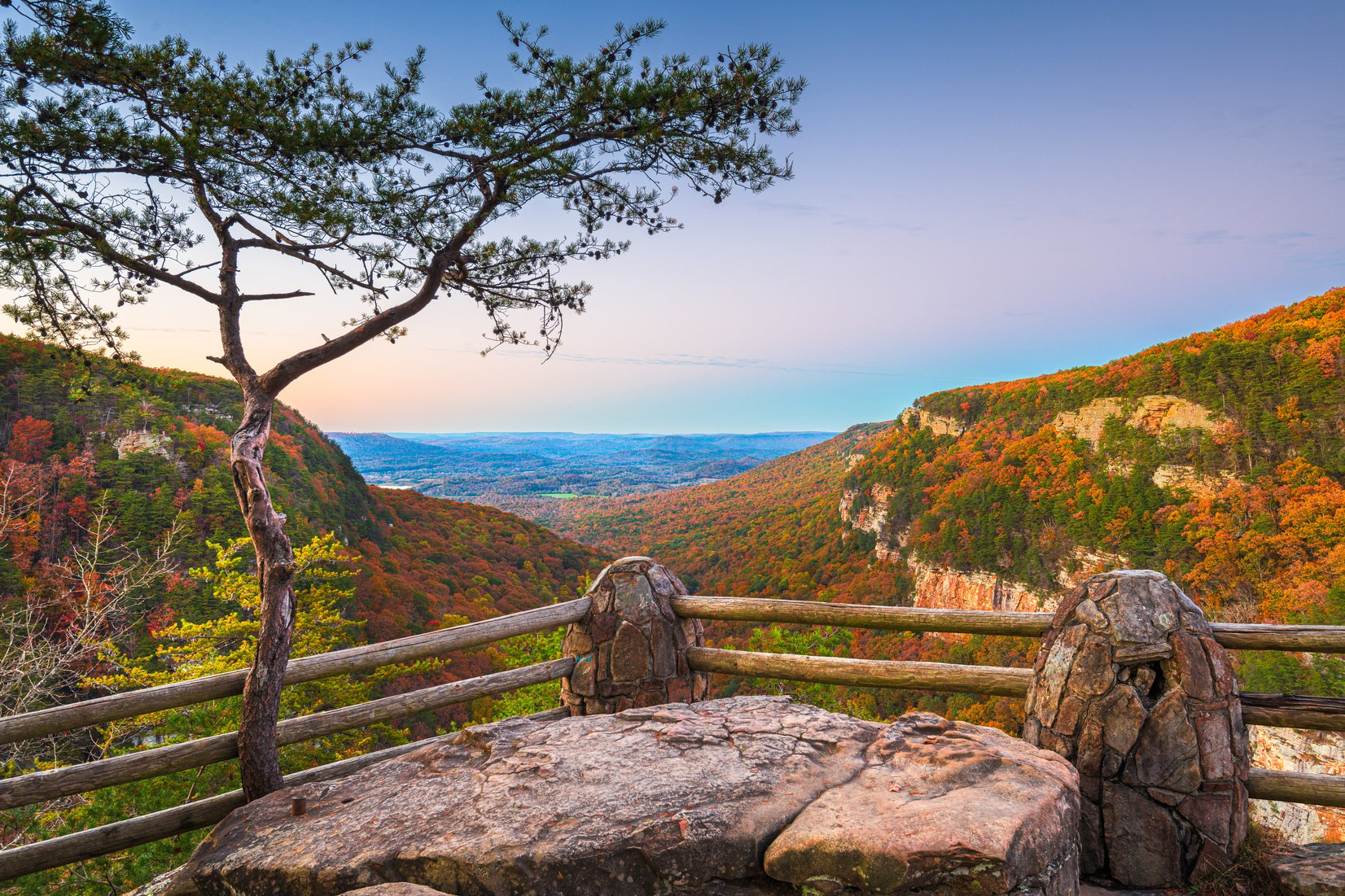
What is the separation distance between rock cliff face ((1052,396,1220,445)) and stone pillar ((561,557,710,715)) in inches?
1902

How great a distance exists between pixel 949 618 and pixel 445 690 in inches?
119

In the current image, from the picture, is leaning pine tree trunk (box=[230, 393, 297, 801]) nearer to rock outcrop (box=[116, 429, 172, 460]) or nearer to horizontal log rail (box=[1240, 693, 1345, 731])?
horizontal log rail (box=[1240, 693, 1345, 731])

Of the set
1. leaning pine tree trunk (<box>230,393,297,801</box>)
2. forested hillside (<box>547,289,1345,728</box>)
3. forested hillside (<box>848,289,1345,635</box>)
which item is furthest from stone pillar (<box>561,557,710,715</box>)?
forested hillside (<box>848,289,1345,635</box>)

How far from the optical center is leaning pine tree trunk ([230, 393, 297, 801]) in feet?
10.3

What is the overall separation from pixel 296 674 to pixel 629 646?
1869 millimetres

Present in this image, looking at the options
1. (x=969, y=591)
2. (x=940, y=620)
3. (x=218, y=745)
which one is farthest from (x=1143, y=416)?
(x=218, y=745)

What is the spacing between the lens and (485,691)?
4059 mm

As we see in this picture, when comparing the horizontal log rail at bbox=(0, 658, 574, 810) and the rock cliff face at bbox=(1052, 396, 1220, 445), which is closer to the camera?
the horizontal log rail at bbox=(0, 658, 574, 810)

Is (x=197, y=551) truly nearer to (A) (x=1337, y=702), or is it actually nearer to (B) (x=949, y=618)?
(B) (x=949, y=618)

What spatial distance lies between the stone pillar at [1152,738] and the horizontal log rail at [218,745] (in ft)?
9.50

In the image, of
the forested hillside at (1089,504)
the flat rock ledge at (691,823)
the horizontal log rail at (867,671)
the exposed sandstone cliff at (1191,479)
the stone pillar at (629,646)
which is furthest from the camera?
the exposed sandstone cliff at (1191,479)

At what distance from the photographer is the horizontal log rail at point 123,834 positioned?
286cm

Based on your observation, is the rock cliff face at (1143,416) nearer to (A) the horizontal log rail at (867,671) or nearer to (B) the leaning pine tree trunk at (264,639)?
(A) the horizontal log rail at (867,671)

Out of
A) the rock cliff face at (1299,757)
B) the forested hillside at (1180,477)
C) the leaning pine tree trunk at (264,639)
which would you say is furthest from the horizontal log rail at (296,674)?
the forested hillside at (1180,477)
